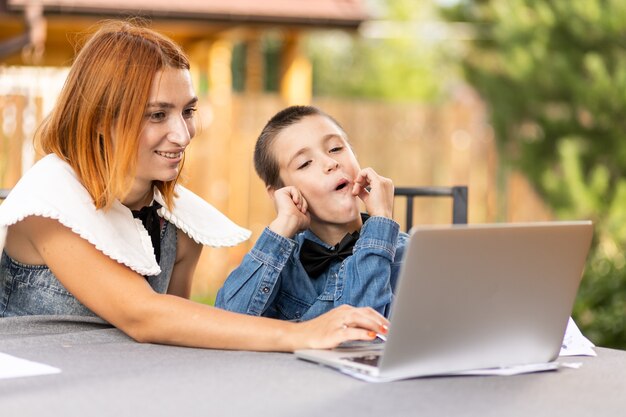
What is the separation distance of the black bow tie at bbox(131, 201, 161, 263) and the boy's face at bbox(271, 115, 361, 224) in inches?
15.3

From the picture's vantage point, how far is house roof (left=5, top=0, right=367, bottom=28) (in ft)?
30.8

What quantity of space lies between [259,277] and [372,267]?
28 cm

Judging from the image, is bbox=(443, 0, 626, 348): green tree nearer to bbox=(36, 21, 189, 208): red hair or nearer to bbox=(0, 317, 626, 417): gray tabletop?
bbox=(36, 21, 189, 208): red hair

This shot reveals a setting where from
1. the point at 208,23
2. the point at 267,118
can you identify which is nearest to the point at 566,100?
the point at 267,118

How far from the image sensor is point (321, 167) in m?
2.77

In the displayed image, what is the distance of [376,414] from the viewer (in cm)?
159

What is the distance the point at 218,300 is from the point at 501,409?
115cm

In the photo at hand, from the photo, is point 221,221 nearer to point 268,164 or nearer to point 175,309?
point 268,164

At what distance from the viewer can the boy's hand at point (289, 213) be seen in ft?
8.64

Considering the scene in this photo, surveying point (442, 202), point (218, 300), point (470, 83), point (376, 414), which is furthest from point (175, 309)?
point (442, 202)

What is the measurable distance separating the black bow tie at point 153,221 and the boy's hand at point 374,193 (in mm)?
513

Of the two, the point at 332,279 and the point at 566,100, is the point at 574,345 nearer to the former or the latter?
the point at 332,279

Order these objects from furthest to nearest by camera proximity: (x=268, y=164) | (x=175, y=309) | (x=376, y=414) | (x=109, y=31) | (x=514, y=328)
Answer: (x=268, y=164)
(x=109, y=31)
(x=175, y=309)
(x=514, y=328)
(x=376, y=414)

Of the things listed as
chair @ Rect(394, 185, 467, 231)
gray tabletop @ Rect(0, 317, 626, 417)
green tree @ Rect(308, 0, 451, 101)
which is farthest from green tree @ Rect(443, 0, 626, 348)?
green tree @ Rect(308, 0, 451, 101)
